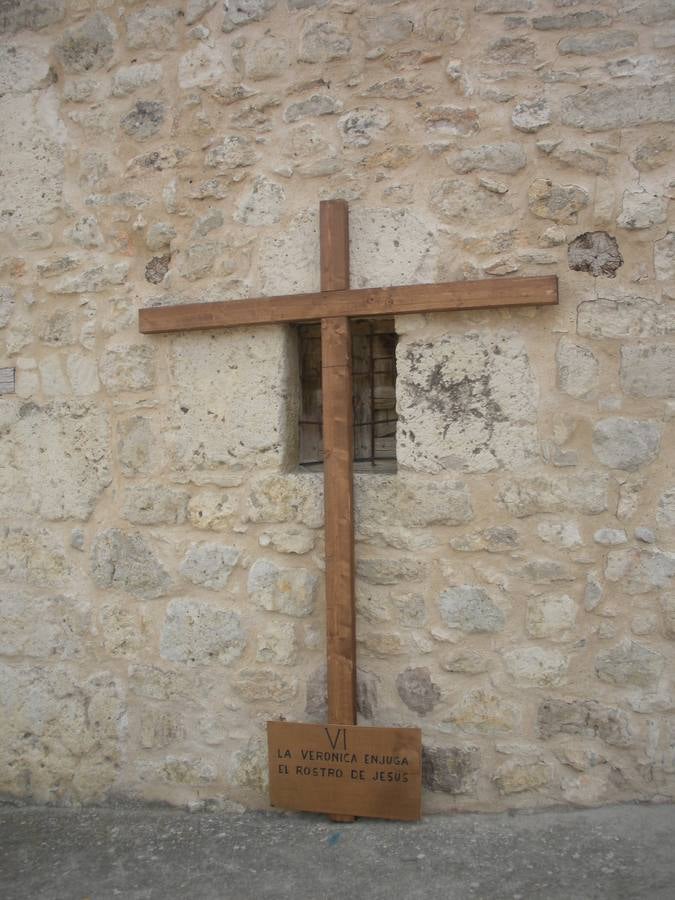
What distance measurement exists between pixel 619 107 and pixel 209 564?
2.08m

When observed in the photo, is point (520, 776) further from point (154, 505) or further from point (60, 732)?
point (60, 732)

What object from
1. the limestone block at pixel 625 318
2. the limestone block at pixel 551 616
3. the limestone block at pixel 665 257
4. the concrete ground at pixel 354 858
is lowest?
the concrete ground at pixel 354 858

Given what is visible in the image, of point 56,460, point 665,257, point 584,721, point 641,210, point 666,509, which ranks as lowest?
point 584,721

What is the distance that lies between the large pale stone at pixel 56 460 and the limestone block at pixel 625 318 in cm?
178

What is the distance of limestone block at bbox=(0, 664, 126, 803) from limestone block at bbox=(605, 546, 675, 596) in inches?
73.2

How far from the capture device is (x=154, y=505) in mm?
2992

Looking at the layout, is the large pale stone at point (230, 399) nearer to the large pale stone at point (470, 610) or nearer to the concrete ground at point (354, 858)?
the large pale stone at point (470, 610)

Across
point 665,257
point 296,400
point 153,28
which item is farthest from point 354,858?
point 153,28

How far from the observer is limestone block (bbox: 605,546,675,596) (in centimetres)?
256

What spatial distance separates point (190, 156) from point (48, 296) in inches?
30.6

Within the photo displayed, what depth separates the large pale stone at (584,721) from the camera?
2.60 meters

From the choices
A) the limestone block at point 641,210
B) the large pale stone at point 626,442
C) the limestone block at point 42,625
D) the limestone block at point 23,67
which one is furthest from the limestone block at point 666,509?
the limestone block at point 23,67

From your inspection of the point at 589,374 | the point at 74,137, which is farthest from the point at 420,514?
the point at 74,137

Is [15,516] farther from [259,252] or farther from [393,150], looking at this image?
[393,150]
